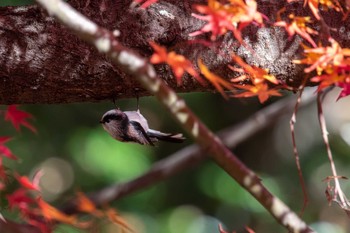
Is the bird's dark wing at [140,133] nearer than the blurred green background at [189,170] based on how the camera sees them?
Yes

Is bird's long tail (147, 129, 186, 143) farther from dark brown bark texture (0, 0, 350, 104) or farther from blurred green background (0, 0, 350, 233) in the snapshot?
blurred green background (0, 0, 350, 233)

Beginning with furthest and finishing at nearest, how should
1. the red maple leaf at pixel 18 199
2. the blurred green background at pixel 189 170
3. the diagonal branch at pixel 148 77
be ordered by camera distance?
the blurred green background at pixel 189 170, the red maple leaf at pixel 18 199, the diagonal branch at pixel 148 77

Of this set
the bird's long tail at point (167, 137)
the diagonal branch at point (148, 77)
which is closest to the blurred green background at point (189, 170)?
the bird's long tail at point (167, 137)

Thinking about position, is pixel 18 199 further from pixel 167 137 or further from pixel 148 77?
pixel 148 77

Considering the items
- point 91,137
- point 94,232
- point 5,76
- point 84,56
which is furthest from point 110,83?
point 91,137

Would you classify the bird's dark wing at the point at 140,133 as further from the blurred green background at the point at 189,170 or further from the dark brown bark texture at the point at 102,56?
the blurred green background at the point at 189,170

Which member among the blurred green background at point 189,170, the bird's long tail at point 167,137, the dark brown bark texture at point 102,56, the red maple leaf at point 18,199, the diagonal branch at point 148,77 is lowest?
the blurred green background at point 189,170

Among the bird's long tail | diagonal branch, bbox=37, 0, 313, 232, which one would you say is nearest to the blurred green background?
the bird's long tail

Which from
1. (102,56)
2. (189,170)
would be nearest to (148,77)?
(102,56)
